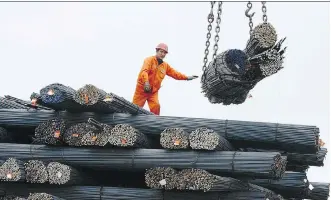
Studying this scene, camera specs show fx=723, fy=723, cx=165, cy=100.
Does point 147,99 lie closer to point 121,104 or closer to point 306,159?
point 121,104

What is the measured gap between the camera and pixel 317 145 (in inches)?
385

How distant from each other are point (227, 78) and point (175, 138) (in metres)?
1.15

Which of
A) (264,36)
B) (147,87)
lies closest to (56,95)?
(147,87)

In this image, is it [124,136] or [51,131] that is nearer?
[124,136]

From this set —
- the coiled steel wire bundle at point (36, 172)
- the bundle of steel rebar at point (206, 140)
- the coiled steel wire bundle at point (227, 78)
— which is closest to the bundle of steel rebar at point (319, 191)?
the coiled steel wire bundle at point (227, 78)

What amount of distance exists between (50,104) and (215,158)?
2.36 meters

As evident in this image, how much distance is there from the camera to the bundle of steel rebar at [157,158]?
30.3ft

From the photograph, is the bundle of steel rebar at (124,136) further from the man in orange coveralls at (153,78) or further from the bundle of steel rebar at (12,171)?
the man in orange coveralls at (153,78)

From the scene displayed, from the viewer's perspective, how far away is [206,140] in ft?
31.0

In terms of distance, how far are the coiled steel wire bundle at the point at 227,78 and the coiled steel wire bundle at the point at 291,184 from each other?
1.59 m

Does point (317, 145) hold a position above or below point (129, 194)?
above

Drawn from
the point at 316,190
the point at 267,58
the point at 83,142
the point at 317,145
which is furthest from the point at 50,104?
the point at 316,190

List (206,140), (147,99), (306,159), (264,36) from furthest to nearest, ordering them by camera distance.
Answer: (147,99), (306,159), (264,36), (206,140)

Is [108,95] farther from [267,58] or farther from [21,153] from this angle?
[267,58]
